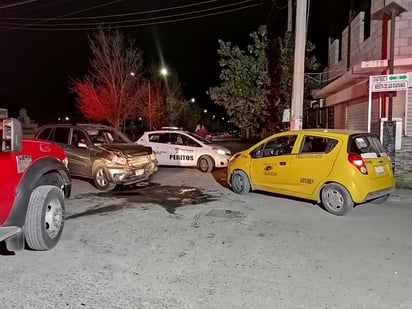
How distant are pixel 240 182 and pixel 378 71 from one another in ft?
19.4

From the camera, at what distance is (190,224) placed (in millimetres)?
6918

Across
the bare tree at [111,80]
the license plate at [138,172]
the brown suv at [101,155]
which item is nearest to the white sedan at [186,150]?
the brown suv at [101,155]

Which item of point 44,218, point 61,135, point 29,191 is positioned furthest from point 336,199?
point 61,135

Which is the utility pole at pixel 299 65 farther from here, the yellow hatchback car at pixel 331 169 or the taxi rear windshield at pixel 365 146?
the taxi rear windshield at pixel 365 146

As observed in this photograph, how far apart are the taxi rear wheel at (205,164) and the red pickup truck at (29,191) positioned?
8.81 metres

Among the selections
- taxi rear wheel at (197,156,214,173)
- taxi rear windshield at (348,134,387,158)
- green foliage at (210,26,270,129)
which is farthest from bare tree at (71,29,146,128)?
taxi rear windshield at (348,134,387,158)

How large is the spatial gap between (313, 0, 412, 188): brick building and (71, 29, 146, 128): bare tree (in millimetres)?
19527

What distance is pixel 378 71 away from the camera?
11.9 meters

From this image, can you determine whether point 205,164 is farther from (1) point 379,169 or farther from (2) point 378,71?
(1) point 379,169

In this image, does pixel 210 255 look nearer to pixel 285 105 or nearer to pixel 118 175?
pixel 118 175

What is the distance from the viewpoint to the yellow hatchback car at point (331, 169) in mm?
7414

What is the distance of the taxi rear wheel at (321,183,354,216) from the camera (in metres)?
7.48

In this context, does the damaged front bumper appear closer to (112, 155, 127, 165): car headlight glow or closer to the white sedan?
(112, 155, 127, 165): car headlight glow

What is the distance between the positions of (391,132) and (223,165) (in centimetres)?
605
